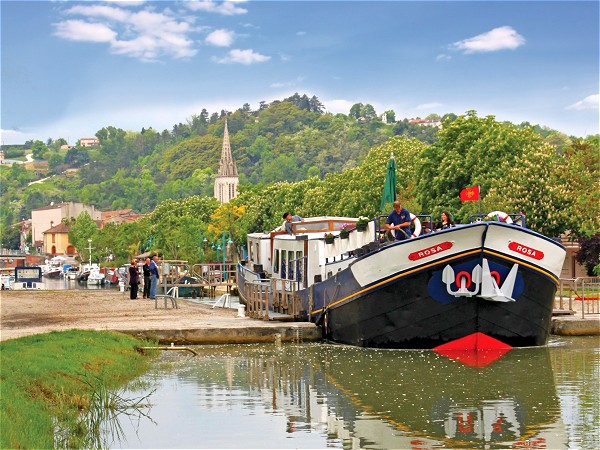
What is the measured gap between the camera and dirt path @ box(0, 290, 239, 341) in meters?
31.1

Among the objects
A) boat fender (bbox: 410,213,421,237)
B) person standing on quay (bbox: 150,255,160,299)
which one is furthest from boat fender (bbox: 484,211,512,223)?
person standing on quay (bbox: 150,255,160,299)

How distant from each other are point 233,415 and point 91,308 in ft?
72.1

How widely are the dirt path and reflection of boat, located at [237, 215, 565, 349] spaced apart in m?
4.64

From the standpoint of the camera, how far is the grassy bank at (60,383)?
16188 mm

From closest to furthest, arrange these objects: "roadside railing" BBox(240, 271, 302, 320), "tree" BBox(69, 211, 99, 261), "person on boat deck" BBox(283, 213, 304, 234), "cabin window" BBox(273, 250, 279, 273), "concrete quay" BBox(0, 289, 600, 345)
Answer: "concrete quay" BBox(0, 289, 600, 345) < "roadside railing" BBox(240, 271, 302, 320) < "person on boat deck" BBox(283, 213, 304, 234) < "cabin window" BBox(273, 250, 279, 273) < "tree" BBox(69, 211, 99, 261)

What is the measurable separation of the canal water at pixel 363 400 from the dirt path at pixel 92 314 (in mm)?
3350

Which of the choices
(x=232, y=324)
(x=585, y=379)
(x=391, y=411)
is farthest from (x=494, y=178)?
(x=391, y=411)

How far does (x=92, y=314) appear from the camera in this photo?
3716cm

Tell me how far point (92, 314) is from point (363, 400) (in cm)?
1760

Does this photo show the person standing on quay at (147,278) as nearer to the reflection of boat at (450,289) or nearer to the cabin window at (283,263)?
the cabin window at (283,263)

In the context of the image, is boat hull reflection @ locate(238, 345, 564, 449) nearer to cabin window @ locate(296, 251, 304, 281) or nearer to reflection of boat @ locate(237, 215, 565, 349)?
reflection of boat @ locate(237, 215, 565, 349)

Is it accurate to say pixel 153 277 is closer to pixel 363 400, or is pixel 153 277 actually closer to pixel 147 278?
pixel 147 278

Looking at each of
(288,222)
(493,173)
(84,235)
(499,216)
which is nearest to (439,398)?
(499,216)

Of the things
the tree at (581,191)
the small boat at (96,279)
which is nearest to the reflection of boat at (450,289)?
the tree at (581,191)
